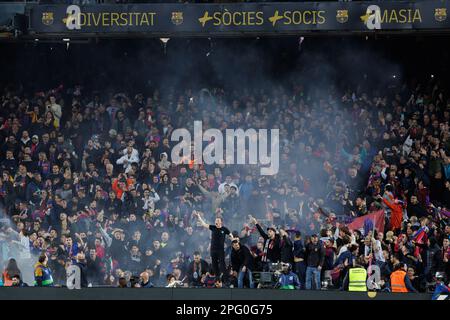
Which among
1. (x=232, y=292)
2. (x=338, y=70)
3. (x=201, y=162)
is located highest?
(x=338, y=70)

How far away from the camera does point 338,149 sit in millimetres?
27734

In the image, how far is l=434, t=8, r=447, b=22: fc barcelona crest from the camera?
26969mm

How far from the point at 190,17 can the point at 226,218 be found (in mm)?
4346

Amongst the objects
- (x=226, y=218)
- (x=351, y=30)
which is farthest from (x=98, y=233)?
(x=351, y=30)

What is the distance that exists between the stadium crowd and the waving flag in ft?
0.09

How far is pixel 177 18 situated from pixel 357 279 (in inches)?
284

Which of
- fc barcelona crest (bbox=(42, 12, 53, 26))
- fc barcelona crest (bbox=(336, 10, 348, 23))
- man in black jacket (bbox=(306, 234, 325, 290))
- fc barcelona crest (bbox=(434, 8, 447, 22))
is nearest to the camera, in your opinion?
man in black jacket (bbox=(306, 234, 325, 290))

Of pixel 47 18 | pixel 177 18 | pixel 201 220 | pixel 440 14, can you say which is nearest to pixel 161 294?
pixel 201 220

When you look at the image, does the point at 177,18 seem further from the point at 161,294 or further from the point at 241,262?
the point at 161,294

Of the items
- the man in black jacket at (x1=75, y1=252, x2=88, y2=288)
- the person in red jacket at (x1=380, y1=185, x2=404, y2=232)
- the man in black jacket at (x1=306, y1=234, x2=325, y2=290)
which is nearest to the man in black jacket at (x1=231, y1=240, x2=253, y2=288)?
the man in black jacket at (x1=306, y1=234, x2=325, y2=290)

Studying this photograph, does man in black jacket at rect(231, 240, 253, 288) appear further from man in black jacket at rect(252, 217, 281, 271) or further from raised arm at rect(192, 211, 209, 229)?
raised arm at rect(192, 211, 209, 229)

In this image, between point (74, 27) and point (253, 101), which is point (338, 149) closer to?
point (253, 101)

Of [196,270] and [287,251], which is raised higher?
[287,251]

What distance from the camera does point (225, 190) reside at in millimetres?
26891
